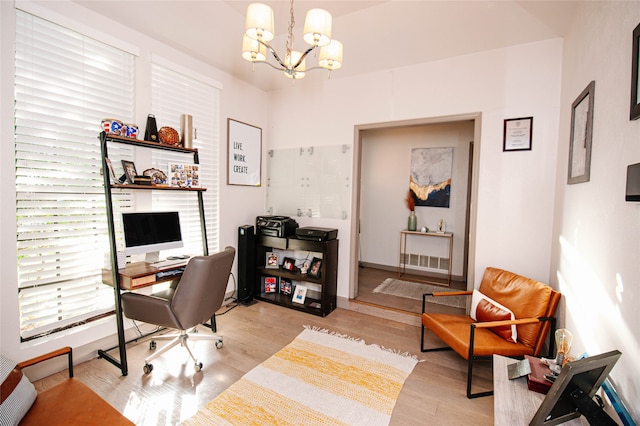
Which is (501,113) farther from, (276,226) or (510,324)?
(276,226)

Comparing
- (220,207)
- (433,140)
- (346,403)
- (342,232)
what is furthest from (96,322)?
(433,140)

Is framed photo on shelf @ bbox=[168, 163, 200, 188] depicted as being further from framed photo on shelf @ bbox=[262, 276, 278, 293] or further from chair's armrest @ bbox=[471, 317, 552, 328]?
chair's armrest @ bbox=[471, 317, 552, 328]

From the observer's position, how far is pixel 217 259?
2320 millimetres

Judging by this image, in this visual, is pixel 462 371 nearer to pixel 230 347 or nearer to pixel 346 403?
pixel 346 403

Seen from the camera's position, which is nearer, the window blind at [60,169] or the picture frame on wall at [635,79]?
the picture frame on wall at [635,79]

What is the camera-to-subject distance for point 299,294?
3760 mm

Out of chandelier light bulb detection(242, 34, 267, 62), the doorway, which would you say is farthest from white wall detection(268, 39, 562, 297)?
chandelier light bulb detection(242, 34, 267, 62)

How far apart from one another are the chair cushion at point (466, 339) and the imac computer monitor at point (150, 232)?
2.50m

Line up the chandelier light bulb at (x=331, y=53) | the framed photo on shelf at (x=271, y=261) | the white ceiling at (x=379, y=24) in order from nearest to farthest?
the chandelier light bulb at (x=331, y=53), the white ceiling at (x=379, y=24), the framed photo on shelf at (x=271, y=261)

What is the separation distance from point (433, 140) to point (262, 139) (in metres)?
2.83

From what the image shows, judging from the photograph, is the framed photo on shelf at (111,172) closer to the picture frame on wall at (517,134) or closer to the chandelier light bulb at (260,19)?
the chandelier light bulb at (260,19)

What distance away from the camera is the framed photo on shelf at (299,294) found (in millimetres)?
3716

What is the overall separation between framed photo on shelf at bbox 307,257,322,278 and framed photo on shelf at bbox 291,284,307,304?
215 millimetres

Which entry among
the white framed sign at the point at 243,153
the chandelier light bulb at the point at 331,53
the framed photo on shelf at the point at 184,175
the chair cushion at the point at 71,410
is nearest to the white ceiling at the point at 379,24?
the chandelier light bulb at the point at 331,53
